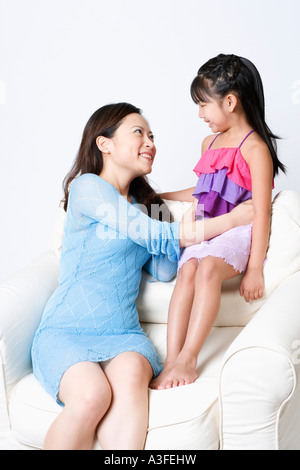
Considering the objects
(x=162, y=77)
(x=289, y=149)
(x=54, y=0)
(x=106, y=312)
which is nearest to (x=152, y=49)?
(x=162, y=77)

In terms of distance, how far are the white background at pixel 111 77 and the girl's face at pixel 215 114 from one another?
884 mm

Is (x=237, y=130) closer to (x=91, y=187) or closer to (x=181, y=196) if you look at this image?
(x=181, y=196)

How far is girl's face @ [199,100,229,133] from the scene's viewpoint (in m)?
1.98

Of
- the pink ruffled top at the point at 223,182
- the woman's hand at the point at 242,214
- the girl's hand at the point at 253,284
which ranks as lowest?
the girl's hand at the point at 253,284

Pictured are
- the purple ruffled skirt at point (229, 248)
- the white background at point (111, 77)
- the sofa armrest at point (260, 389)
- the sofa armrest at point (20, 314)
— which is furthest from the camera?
the white background at point (111, 77)

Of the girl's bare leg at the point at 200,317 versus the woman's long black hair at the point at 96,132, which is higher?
the woman's long black hair at the point at 96,132

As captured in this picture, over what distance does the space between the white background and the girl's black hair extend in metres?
0.86

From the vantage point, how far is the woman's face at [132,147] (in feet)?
6.18

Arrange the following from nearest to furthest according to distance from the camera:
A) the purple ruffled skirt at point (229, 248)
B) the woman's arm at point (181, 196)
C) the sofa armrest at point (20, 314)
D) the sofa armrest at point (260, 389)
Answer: the sofa armrest at point (260, 389)
the sofa armrest at point (20, 314)
the purple ruffled skirt at point (229, 248)
the woman's arm at point (181, 196)

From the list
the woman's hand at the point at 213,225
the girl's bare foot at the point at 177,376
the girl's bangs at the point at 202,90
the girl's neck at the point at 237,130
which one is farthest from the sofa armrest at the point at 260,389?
the girl's bangs at the point at 202,90

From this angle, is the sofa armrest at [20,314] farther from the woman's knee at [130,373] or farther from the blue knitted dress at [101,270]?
the woman's knee at [130,373]

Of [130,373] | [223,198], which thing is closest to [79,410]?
[130,373]

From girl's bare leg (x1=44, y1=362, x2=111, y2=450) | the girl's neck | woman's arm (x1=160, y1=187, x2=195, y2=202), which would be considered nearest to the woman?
girl's bare leg (x1=44, y1=362, x2=111, y2=450)

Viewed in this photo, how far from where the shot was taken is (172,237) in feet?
6.05
